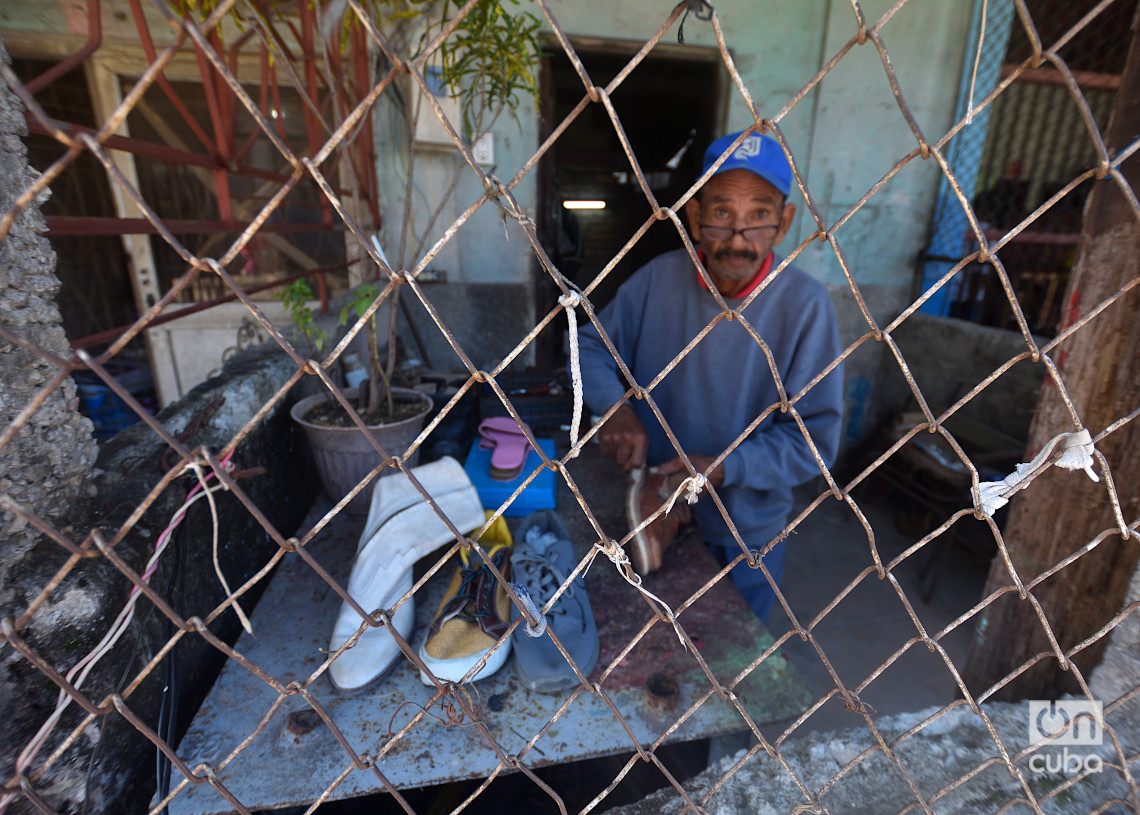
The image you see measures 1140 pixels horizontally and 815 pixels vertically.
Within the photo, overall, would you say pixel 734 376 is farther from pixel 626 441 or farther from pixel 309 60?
pixel 309 60

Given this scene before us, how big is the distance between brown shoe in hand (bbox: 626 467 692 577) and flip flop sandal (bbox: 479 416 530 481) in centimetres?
41

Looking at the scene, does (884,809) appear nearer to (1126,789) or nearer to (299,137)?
(1126,789)

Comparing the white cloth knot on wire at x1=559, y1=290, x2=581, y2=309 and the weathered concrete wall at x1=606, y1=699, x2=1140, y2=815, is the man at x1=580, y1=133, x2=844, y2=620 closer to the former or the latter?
the weathered concrete wall at x1=606, y1=699, x2=1140, y2=815

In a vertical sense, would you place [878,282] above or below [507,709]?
above

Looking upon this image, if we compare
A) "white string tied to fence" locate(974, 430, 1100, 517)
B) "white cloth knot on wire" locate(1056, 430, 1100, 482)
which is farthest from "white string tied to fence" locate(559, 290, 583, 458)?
"white cloth knot on wire" locate(1056, 430, 1100, 482)

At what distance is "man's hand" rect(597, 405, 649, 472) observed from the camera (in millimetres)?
1706

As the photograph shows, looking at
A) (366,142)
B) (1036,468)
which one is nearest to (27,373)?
(1036,468)

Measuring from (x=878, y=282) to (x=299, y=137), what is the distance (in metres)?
4.37

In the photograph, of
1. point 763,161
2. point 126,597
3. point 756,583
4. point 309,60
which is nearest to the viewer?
point 126,597

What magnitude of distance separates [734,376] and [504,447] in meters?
0.84

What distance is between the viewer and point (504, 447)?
2.01 m

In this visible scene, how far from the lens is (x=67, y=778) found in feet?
2.71

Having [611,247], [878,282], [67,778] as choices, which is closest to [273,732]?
[67,778]

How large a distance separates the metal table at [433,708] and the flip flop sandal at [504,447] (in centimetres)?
46
